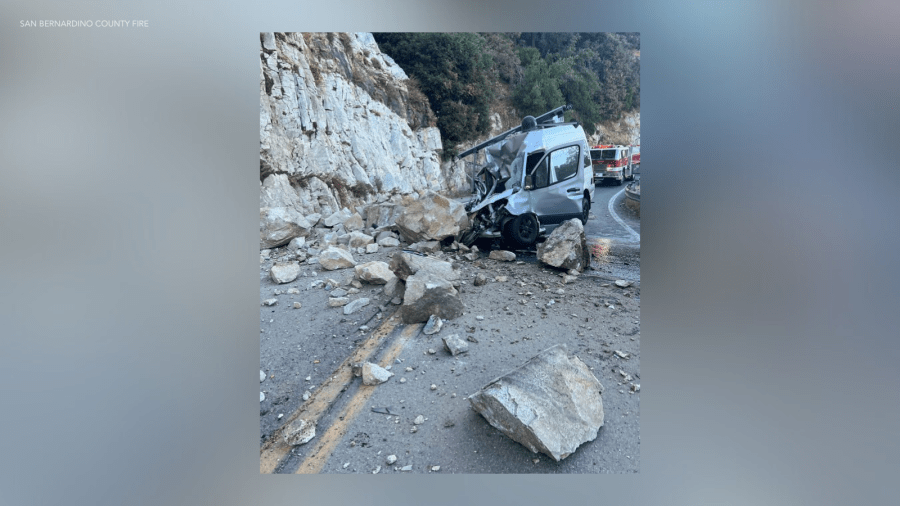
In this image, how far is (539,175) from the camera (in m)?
2.16

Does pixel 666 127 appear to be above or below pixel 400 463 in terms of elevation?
above

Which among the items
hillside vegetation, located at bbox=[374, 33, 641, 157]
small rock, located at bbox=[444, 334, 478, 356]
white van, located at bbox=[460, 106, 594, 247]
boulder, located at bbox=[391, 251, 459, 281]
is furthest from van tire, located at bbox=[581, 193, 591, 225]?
small rock, located at bbox=[444, 334, 478, 356]

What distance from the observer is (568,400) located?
6.07 ft

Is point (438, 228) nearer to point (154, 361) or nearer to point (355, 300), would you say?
point (355, 300)

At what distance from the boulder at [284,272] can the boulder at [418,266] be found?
20.9 inches

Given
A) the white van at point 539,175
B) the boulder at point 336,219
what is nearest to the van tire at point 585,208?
the white van at point 539,175

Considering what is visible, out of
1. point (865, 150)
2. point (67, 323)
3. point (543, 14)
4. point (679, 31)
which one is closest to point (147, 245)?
point (67, 323)

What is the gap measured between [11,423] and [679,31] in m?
4.10

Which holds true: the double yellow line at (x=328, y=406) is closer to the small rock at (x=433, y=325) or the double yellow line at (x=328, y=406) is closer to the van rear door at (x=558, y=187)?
the small rock at (x=433, y=325)

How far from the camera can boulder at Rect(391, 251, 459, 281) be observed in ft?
7.05

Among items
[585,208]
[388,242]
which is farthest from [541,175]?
[388,242]

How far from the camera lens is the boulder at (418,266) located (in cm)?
215

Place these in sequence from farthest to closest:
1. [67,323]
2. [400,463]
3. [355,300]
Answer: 1. [355,300]
2. [67,323]
3. [400,463]

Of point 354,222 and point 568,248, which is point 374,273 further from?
point 568,248
